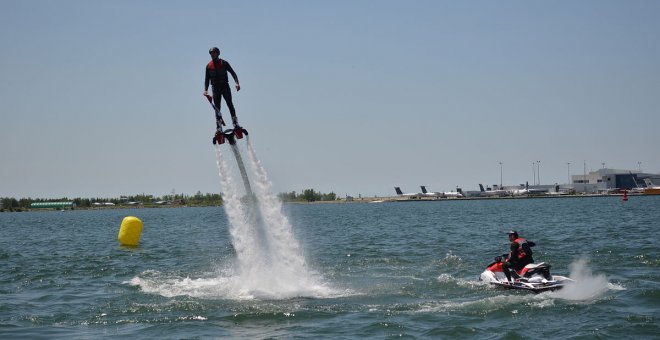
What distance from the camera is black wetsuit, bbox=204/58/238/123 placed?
73.4 feet

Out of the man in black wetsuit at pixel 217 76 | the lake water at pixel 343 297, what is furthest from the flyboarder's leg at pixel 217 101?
the lake water at pixel 343 297

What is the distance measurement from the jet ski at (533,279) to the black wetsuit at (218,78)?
1111cm

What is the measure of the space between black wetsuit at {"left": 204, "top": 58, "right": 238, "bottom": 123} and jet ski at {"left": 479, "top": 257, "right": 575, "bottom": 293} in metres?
11.1

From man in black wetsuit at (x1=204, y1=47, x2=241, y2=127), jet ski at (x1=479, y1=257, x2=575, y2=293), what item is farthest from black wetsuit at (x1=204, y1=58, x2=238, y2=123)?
jet ski at (x1=479, y1=257, x2=575, y2=293)

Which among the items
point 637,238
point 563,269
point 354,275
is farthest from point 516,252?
point 637,238

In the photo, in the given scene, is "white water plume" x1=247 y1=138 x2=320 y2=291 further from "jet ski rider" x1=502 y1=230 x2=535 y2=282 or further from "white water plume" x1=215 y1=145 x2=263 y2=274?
"jet ski rider" x1=502 y1=230 x2=535 y2=282

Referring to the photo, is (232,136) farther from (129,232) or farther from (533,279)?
(129,232)

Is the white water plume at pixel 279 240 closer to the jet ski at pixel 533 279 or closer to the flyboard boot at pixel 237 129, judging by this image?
the flyboard boot at pixel 237 129

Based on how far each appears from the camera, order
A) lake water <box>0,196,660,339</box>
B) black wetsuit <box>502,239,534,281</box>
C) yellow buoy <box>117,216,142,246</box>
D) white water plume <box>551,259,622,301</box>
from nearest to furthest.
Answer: lake water <box>0,196,660,339</box>
white water plume <box>551,259,622,301</box>
black wetsuit <box>502,239,534,281</box>
yellow buoy <box>117,216,142,246</box>

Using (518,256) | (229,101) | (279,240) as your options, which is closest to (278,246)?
(279,240)

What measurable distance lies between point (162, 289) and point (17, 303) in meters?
5.02

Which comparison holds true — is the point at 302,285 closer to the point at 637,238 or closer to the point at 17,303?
the point at 17,303

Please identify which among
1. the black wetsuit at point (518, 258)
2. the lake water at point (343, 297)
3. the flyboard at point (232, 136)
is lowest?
the lake water at point (343, 297)

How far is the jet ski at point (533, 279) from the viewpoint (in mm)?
23984
